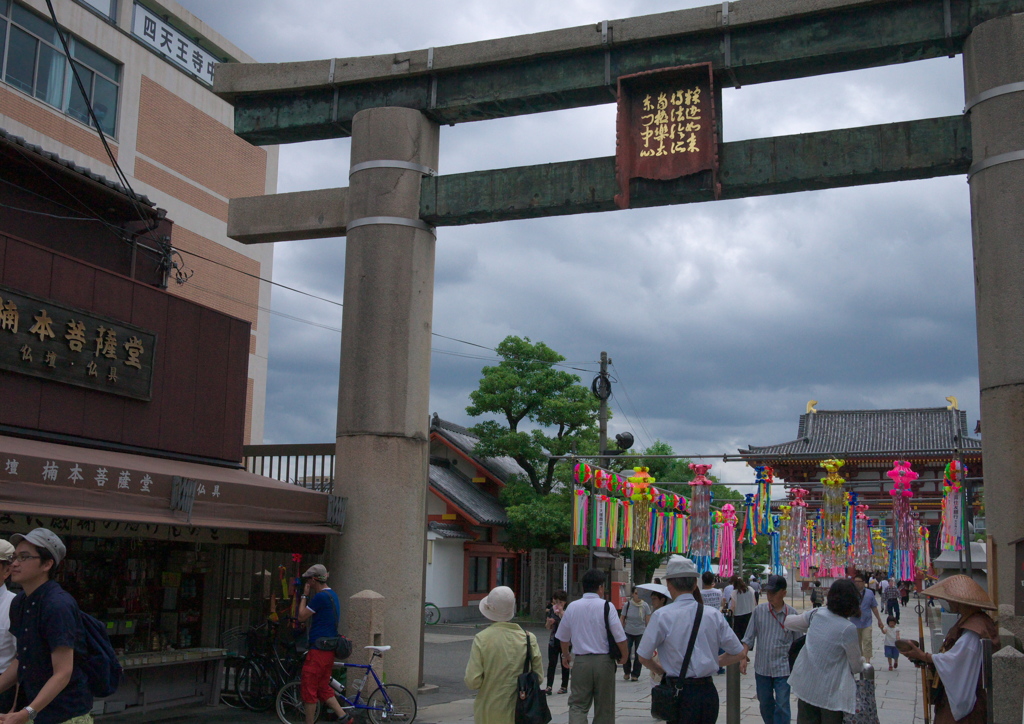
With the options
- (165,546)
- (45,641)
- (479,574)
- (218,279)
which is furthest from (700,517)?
(218,279)

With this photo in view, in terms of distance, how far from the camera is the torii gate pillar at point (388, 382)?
39.6ft

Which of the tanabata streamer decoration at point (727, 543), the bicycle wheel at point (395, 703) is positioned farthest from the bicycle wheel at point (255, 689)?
the tanabata streamer decoration at point (727, 543)

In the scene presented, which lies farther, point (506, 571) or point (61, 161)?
point (506, 571)

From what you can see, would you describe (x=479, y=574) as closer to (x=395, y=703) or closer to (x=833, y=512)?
(x=833, y=512)

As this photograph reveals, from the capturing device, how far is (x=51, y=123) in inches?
984

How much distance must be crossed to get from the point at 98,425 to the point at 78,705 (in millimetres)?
6654

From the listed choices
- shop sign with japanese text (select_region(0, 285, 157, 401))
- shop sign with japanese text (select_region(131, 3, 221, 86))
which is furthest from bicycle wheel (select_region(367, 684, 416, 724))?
shop sign with japanese text (select_region(131, 3, 221, 86))

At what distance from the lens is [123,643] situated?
1149cm

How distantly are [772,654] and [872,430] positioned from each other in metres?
47.3

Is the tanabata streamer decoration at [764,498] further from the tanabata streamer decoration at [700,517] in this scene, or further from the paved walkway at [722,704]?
the paved walkway at [722,704]

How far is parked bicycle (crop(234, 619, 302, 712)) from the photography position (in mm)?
11711

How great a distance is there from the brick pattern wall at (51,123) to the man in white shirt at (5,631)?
70.1ft

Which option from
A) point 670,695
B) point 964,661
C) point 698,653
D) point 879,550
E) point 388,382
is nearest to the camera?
point 964,661

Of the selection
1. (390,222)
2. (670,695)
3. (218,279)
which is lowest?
(670,695)
